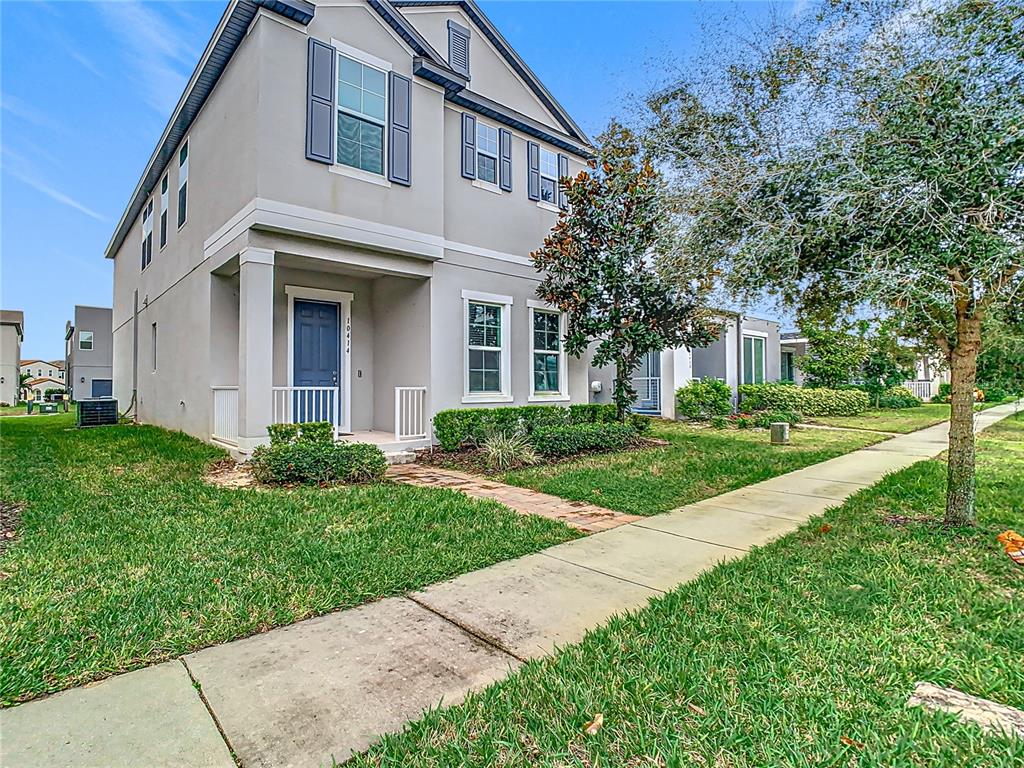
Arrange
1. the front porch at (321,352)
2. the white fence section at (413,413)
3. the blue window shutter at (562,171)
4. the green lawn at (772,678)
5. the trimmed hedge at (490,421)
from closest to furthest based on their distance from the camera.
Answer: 1. the green lawn at (772,678)
2. the front porch at (321,352)
3. the trimmed hedge at (490,421)
4. the white fence section at (413,413)
5. the blue window shutter at (562,171)

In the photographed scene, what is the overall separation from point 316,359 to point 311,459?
12.0ft

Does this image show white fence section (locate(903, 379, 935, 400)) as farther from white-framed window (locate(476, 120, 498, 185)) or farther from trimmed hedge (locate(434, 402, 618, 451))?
white-framed window (locate(476, 120, 498, 185))

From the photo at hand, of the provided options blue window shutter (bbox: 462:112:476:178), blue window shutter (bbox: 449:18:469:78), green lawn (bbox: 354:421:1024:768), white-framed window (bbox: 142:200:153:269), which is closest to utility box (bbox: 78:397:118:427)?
white-framed window (bbox: 142:200:153:269)

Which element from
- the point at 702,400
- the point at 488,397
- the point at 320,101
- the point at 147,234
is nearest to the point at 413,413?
the point at 488,397

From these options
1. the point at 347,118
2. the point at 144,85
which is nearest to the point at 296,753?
the point at 347,118

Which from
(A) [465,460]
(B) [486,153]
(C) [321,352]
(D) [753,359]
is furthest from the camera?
(D) [753,359]

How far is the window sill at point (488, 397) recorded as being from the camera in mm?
10383

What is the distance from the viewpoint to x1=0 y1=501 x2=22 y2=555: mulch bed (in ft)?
14.9

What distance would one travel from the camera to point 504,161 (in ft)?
37.6

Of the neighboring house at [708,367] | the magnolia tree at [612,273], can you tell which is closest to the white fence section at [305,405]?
the magnolia tree at [612,273]

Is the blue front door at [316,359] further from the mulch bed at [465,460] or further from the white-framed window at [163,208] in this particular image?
the white-framed window at [163,208]

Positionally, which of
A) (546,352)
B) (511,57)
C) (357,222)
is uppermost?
(511,57)

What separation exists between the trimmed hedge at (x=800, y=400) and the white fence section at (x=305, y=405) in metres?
13.3

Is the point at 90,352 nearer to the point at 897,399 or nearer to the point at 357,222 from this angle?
the point at 357,222
